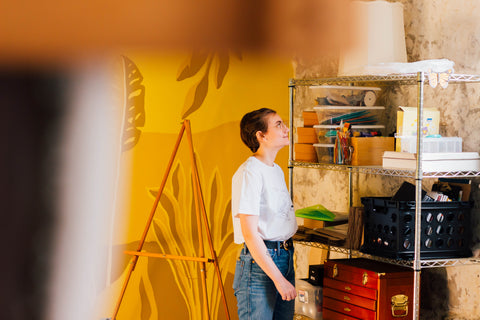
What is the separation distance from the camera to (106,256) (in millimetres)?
4562

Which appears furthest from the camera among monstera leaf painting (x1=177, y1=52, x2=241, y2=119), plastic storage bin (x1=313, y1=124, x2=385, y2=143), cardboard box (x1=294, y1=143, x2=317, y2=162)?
monstera leaf painting (x1=177, y1=52, x2=241, y2=119)

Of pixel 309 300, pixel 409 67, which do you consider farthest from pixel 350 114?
pixel 309 300

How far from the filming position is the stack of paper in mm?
3074

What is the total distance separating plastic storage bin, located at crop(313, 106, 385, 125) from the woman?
0.60m

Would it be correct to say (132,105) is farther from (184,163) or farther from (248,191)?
(248,191)

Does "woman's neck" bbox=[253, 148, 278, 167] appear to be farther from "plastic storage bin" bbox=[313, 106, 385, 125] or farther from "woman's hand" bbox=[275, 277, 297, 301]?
"plastic storage bin" bbox=[313, 106, 385, 125]

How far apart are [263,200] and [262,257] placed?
0.89 ft

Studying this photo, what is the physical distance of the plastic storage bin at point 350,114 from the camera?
366 centimetres

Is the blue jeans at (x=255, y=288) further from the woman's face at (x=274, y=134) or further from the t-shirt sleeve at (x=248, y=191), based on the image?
the woman's face at (x=274, y=134)

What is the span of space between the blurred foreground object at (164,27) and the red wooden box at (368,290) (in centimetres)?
140

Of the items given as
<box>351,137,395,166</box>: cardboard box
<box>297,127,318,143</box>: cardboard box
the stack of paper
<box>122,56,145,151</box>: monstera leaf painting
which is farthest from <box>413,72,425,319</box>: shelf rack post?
<box>122,56,145,151</box>: monstera leaf painting

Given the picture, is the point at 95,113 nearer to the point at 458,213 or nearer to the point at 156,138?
the point at 156,138

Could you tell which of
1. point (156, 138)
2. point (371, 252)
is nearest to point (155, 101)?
point (156, 138)

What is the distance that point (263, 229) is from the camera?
302 cm
